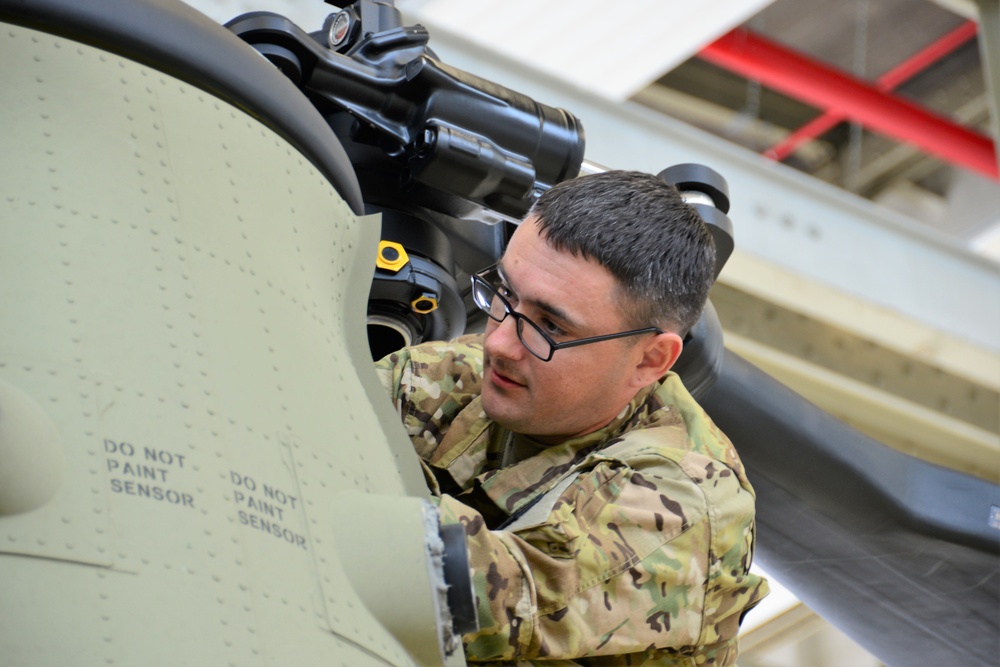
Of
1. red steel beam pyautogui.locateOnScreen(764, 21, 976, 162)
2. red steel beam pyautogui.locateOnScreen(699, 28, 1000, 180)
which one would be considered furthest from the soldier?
red steel beam pyautogui.locateOnScreen(764, 21, 976, 162)

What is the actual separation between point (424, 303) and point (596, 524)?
78cm

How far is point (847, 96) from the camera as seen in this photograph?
20.9 ft

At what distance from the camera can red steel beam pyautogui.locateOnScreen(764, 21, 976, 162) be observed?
7.30 meters

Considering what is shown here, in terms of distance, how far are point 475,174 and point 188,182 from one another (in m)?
0.74

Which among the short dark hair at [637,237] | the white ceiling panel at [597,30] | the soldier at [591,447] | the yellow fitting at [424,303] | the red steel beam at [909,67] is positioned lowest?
the red steel beam at [909,67]

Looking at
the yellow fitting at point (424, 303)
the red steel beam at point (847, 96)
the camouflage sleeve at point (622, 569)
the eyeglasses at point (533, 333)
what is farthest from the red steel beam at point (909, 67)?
the camouflage sleeve at point (622, 569)

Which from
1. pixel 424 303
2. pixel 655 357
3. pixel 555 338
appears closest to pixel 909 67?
pixel 424 303

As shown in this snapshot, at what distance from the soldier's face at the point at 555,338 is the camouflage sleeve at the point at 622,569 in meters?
0.16

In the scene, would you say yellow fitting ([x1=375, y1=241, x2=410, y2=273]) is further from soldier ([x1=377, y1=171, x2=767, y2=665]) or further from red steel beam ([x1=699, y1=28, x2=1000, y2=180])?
red steel beam ([x1=699, y1=28, x2=1000, y2=180])

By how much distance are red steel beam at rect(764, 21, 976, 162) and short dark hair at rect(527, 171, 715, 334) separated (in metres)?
5.54

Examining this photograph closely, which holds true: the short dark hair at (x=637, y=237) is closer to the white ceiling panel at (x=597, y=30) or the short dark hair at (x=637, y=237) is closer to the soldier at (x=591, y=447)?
the soldier at (x=591, y=447)

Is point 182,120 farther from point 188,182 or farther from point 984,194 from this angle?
point 984,194

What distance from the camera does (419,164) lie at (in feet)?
7.09

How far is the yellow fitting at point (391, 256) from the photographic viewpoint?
7.48 feet
